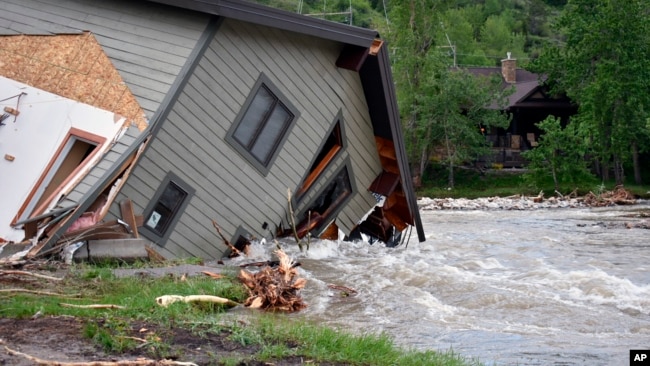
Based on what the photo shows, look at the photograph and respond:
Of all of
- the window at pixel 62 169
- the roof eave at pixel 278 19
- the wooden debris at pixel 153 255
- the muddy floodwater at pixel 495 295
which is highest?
the roof eave at pixel 278 19

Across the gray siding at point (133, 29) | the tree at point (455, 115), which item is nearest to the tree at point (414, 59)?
the tree at point (455, 115)

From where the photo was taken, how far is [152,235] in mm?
14617

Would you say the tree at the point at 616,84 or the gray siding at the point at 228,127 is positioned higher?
the tree at the point at 616,84

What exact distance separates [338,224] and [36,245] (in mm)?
7240

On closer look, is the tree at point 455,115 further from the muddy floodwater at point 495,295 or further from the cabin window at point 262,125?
the cabin window at point 262,125

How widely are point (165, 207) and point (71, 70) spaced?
2592 millimetres

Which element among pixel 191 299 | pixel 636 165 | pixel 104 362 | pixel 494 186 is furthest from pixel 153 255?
pixel 636 165

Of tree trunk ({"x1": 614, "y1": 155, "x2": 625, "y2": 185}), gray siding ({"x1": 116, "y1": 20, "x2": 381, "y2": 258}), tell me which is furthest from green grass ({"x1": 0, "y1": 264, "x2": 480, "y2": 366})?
tree trunk ({"x1": 614, "y1": 155, "x2": 625, "y2": 185})

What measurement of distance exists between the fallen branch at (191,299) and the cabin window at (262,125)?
523cm

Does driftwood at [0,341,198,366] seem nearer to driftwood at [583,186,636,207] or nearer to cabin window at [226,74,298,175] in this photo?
cabin window at [226,74,298,175]

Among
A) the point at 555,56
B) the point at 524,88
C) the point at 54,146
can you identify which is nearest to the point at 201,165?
the point at 54,146

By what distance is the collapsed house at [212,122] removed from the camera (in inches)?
544

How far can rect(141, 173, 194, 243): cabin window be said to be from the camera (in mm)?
14539

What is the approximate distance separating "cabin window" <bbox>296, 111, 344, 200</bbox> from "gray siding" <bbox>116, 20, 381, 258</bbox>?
14 cm
